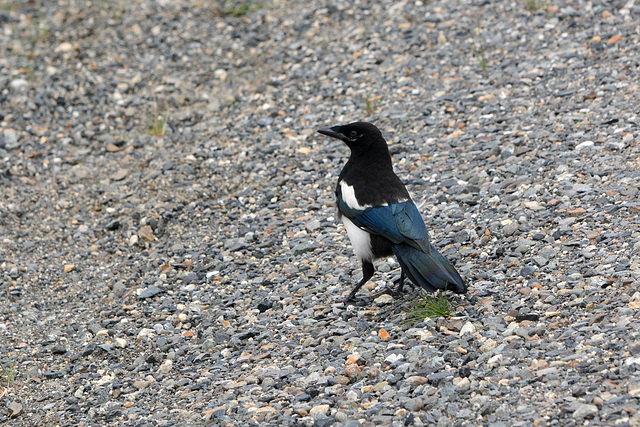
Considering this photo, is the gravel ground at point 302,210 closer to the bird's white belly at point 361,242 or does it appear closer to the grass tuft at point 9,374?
the grass tuft at point 9,374

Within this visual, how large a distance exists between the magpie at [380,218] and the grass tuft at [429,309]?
171 mm

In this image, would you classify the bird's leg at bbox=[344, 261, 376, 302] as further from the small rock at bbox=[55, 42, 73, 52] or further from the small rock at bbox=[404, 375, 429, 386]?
the small rock at bbox=[55, 42, 73, 52]

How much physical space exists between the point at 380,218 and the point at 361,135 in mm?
832

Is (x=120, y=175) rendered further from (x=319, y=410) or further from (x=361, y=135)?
(x=319, y=410)

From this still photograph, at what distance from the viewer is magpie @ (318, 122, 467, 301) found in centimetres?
514

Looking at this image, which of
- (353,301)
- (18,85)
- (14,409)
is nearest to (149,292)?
(14,409)

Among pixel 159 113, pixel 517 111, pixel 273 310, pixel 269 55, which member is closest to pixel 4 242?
pixel 159 113

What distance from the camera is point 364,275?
5777mm

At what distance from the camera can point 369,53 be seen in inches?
376

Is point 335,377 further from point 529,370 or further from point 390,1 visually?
point 390,1

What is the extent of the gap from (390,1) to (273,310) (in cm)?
584

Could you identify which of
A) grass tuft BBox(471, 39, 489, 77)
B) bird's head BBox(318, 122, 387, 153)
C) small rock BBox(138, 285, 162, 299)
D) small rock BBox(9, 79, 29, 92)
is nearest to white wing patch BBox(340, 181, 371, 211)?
bird's head BBox(318, 122, 387, 153)

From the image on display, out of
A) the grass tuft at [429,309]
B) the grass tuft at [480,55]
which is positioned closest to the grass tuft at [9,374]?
the grass tuft at [429,309]

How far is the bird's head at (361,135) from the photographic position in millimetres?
5973
